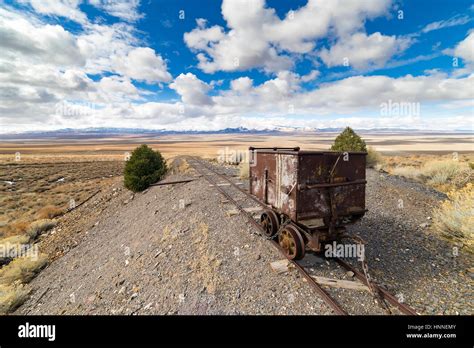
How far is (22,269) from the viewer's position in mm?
10398

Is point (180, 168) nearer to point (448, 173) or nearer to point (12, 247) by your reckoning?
point (12, 247)

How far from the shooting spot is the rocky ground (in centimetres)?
497

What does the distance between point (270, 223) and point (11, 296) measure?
960 centimetres

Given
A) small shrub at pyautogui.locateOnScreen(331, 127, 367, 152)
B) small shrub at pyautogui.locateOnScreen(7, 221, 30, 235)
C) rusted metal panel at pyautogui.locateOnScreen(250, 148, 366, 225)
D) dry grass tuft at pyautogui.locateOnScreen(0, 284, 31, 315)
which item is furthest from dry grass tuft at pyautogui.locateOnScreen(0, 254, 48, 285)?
small shrub at pyautogui.locateOnScreen(331, 127, 367, 152)

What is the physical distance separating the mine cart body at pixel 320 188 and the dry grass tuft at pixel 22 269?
11.5 m

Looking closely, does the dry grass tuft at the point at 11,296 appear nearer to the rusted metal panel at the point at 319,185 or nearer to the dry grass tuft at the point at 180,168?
the rusted metal panel at the point at 319,185

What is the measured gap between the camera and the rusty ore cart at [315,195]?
577 centimetres

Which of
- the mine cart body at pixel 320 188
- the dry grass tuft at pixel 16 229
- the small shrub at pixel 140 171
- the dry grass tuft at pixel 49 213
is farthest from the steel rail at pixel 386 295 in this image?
the dry grass tuft at pixel 49 213

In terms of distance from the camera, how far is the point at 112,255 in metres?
9.59

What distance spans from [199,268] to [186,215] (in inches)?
157

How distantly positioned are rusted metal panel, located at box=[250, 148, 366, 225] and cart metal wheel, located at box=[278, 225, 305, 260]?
1.24 feet
